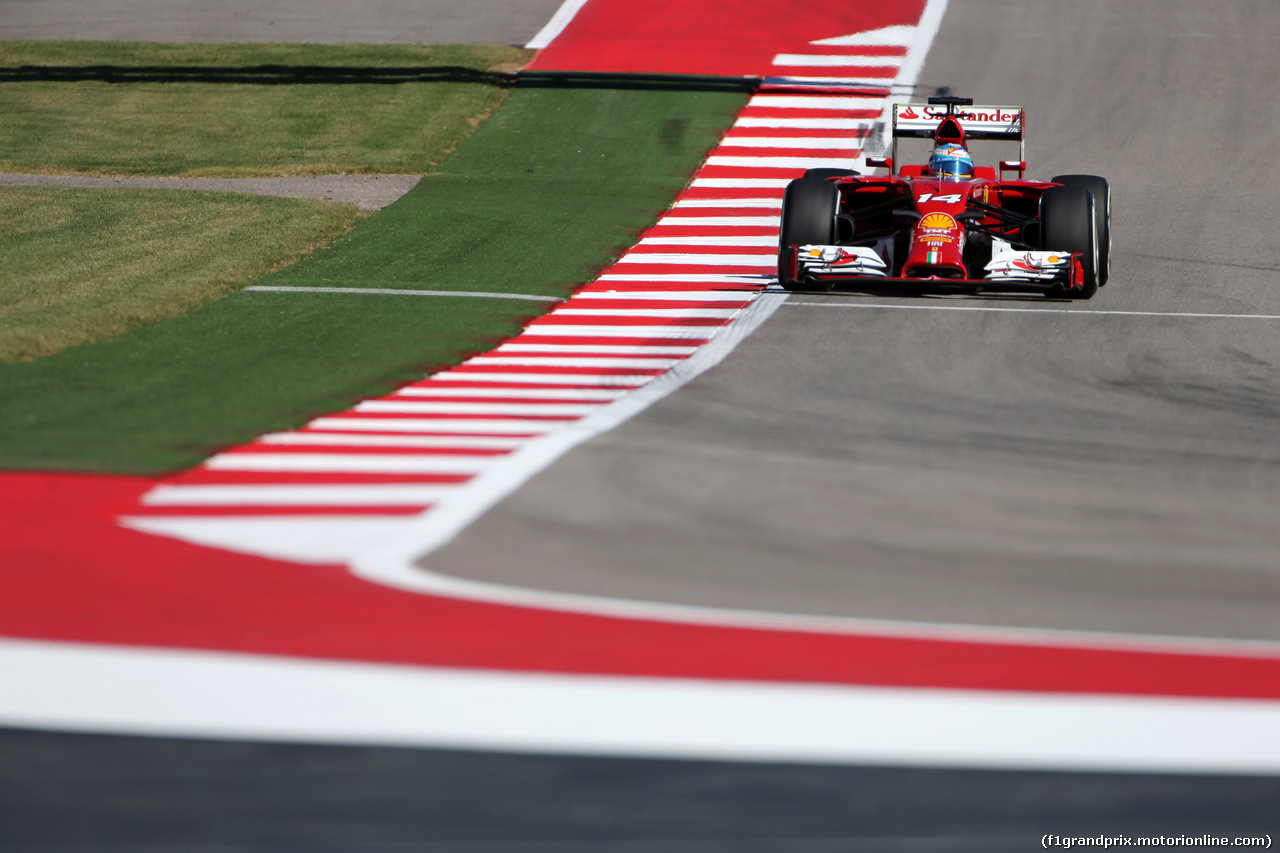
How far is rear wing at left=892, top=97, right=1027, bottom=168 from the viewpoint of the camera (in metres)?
14.1

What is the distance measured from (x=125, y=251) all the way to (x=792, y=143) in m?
10.1

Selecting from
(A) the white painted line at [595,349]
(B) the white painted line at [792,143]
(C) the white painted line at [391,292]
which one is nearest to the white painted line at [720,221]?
(B) the white painted line at [792,143]

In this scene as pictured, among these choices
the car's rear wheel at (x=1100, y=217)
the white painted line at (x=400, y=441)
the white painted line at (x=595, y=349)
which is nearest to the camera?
the white painted line at (x=400, y=441)

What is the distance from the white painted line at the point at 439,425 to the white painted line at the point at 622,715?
3296 millimetres

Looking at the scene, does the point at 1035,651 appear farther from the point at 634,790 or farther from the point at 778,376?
the point at 778,376

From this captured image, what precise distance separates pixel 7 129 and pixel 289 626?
2015cm

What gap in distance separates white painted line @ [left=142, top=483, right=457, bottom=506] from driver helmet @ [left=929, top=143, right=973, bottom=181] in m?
7.83

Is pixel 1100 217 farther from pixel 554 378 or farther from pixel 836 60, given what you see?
pixel 836 60

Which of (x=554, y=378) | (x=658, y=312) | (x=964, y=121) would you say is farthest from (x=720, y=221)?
(x=554, y=378)

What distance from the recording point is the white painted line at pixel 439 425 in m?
8.27

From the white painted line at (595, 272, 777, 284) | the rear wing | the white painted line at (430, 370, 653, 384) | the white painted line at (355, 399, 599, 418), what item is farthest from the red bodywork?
the white painted line at (355, 399, 599, 418)

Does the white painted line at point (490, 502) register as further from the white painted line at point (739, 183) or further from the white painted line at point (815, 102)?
the white painted line at point (815, 102)

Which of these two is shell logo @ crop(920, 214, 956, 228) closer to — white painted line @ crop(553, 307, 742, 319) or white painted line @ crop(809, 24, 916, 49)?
white painted line @ crop(553, 307, 742, 319)

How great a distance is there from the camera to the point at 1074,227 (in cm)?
1267
